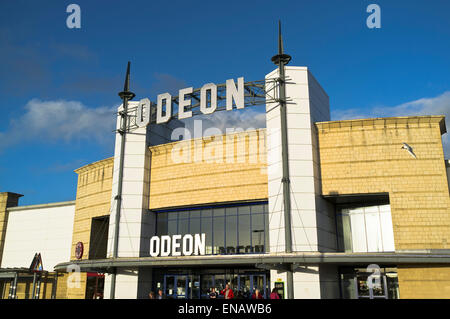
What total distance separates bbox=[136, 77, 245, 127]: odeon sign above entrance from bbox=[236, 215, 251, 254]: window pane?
8.75 m

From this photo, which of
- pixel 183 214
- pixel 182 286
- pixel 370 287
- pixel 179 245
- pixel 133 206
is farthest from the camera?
pixel 183 214

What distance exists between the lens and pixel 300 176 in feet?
90.9

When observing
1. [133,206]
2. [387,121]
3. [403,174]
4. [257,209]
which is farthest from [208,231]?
[387,121]

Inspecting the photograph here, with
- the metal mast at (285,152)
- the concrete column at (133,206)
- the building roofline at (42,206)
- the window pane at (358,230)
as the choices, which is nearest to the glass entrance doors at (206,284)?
the concrete column at (133,206)

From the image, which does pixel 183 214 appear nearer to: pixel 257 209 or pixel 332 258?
pixel 257 209

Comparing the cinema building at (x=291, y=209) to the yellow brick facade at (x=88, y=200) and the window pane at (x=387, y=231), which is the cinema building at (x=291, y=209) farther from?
the yellow brick facade at (x=88, y=200)

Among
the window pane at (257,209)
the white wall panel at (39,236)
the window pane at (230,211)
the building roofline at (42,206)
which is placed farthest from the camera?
the building roofline at (42,206)

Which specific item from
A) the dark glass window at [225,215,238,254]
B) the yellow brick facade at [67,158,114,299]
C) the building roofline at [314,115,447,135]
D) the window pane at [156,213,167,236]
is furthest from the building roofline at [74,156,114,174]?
the building roofline at [314,115,447,135]

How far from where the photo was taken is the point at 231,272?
3158 centimetres

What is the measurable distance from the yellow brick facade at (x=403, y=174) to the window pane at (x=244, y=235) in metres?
6.68

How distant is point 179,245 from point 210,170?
6.31 m

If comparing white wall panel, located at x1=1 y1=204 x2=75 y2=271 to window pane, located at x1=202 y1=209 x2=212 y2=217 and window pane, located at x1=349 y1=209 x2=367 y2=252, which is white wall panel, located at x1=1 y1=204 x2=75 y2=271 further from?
window pane, located at x1=349 y1=209 x2=367 y2=252

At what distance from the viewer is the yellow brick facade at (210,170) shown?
1203 inches
